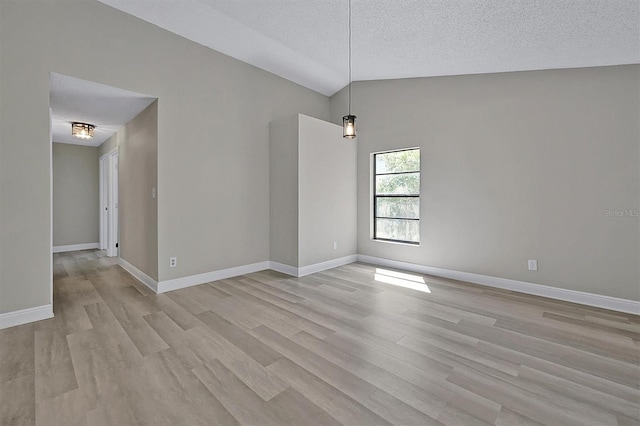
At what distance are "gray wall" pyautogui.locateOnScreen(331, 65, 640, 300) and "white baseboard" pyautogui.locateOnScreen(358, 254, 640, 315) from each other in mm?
71

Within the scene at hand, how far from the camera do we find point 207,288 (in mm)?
3887

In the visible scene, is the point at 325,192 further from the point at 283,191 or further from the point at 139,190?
the point at 139,190

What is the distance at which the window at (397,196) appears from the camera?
490cm

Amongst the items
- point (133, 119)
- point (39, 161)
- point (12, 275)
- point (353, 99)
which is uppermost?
point (353, 99)

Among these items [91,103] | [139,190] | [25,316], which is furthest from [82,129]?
[25,316]

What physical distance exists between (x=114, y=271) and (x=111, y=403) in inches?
147

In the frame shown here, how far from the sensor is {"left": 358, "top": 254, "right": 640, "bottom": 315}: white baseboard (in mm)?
3164

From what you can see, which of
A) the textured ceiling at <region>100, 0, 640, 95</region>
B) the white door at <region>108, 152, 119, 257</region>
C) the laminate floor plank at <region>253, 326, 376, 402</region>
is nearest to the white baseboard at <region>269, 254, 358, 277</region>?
the laminate floor plank at <region>253, 326, 376, 402</region>

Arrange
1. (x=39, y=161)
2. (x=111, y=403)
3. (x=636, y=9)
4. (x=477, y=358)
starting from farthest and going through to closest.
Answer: (x=39, y=161), (x=636, y=9), (x=477, y=358), (x=111, y=403)

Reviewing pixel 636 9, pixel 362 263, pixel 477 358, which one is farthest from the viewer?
pixel 362 263

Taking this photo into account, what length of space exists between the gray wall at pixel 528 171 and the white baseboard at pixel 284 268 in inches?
67.8

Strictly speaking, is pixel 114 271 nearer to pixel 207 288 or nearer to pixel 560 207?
pixel 207 288

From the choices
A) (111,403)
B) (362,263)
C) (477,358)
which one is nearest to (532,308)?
(477,358)

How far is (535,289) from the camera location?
3.69 m
